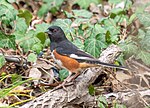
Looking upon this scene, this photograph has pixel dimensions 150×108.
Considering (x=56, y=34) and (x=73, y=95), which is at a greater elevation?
(x=56, y=34)

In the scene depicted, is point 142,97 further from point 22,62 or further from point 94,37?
A: point 22,62

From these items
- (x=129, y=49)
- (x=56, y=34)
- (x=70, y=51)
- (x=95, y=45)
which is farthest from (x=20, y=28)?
(x=129, y=49)

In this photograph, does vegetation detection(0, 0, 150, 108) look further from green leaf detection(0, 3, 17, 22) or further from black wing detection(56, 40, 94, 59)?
black wing detection(56, 40, 94, 59)

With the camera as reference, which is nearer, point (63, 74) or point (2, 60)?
point (2, 60)

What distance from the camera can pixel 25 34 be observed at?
21.0 feet

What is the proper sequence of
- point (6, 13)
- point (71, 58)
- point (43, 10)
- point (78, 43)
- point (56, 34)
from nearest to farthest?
point (71, 58), point (56, 34), point (6, 13), point (78, 43), point (43, 10)

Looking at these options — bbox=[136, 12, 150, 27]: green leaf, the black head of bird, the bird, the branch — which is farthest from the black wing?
bbox=[136, 12, 150, 27]: green leaf

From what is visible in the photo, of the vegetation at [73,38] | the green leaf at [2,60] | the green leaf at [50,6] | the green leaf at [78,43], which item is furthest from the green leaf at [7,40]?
the green leaf at [50,6]

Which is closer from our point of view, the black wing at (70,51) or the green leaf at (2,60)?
the black wing at (70,51)

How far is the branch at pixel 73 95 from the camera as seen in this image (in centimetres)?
515

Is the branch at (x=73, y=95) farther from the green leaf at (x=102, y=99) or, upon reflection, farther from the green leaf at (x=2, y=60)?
the green leaf at (x=2, y=60)

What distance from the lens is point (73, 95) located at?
5.31m

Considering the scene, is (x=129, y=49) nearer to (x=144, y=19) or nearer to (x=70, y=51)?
(x=144, y=19)

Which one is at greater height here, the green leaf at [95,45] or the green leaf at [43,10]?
the green leaf at [43,10]
